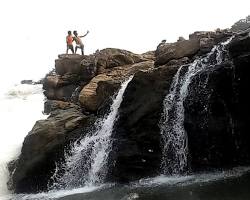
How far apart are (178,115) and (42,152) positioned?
5432mm

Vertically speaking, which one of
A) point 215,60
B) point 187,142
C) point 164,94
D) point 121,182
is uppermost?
point 215,60

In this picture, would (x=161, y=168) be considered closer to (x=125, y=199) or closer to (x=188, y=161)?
(x=188, y=161)

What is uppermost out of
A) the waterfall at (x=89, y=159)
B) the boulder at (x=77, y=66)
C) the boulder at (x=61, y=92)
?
the boulder at (x=77, y=66)

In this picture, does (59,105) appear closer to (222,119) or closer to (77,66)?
(77,66)

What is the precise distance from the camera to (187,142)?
51.7 feet

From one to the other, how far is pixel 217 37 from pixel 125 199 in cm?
929

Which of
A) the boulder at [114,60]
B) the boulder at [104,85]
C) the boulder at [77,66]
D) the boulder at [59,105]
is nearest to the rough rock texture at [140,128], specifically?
the boulder at [104,85]

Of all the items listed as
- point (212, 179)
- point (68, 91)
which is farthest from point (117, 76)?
point (212, 179)

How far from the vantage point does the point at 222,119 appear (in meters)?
15.3

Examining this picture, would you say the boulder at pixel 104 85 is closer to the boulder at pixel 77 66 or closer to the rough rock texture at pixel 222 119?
the boulder at pixel 77 66

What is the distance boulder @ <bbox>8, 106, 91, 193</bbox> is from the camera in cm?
1741

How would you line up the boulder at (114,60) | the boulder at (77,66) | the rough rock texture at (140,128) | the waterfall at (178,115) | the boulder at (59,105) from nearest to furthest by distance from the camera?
the waterfall at (178,115)
the rough rock texture at (140,128)
the boulder at (59,105)
the boulder at (114,60)
the boulder at (77,66)

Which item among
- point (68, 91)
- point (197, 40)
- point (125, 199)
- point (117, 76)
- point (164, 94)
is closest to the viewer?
point (125, 199)

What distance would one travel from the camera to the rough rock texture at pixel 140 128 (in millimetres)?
15805
